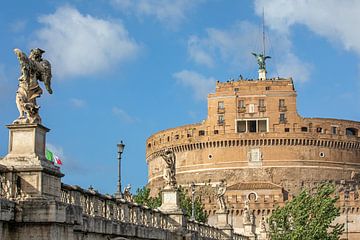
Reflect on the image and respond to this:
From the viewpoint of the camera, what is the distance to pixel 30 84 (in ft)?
48.0

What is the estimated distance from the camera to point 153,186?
375 ft

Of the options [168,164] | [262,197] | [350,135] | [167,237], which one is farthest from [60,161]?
[350,135]

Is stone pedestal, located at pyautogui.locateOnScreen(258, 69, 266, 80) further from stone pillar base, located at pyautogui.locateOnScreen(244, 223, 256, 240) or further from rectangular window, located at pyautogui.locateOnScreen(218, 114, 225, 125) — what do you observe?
stone pillar base, located at pyautogui.locateOnScreen(244, 223, 256, 240)

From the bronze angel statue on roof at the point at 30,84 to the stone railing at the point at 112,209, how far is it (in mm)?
2301

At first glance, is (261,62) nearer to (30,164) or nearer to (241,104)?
(241,104)

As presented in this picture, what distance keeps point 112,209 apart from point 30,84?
20.7 feet

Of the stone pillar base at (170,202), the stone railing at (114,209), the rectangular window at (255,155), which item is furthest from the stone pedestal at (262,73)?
the stone railing at (114,209)

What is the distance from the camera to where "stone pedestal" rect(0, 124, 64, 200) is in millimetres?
13961

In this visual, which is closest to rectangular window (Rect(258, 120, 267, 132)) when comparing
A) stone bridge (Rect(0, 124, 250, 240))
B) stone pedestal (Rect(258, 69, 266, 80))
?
stone pedestal (Rect(258, 69, 266, 80))

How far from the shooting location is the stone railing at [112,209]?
16875 millimetres

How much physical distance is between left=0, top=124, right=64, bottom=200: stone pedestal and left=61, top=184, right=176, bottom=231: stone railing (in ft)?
5.51

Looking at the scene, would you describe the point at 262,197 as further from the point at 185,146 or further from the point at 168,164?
the point at 168,164

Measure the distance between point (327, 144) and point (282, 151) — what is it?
691cm

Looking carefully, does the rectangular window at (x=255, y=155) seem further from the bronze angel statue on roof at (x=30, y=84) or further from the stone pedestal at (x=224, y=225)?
the bronze angel statue on roof at (x=30, y=84)
